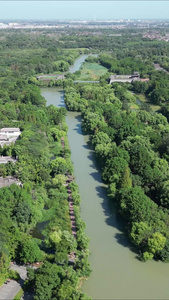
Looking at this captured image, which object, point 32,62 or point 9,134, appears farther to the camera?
point 32,62

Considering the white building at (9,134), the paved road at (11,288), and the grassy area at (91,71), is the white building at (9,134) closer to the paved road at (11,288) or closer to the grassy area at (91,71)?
the paved road at (11,288)

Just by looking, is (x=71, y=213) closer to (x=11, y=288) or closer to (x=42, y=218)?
(x=42, y=218)

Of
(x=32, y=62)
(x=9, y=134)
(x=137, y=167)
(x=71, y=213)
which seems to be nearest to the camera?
(x=71, y=213)

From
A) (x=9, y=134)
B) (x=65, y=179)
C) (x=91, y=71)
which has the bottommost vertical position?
(x=65, y=179)

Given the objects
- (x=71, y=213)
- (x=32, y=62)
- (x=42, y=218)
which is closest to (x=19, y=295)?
(x=42, y=218)

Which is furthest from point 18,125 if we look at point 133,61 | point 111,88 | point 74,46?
point 74,46

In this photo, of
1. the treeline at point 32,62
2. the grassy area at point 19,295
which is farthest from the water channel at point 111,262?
the treeline at point 32,62

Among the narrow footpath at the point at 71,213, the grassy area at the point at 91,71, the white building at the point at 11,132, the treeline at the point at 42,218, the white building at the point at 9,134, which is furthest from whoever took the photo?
the grassy area at the point at 91,71
